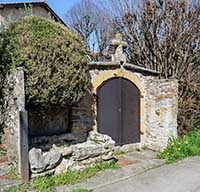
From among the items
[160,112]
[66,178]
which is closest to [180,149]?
[160,112]

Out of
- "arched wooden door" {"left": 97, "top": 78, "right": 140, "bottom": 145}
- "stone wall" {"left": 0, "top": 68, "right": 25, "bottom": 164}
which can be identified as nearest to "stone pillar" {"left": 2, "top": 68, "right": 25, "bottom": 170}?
→ "stone wall" {"left": 0, "top": 68, "right": 25, "bottom": 164}

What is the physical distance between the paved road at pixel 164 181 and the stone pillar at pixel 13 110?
1798 mm

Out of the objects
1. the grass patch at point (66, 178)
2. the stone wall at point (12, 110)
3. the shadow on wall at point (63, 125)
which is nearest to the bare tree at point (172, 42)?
the shadow on wall at point (63, 125)

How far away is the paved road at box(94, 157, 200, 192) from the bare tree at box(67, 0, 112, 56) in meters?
8.02

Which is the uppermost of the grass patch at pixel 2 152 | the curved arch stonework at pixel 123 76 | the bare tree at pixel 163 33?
the bare tree at pixel 163 33

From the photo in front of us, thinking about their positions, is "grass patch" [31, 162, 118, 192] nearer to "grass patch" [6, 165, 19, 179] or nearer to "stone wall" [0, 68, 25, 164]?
"grass patch" [6, 165, 19, 179]

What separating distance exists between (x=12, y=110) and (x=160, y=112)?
4.42 metres

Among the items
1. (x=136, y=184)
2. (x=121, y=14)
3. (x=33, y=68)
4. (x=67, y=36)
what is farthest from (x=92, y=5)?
(x=136, y=184)

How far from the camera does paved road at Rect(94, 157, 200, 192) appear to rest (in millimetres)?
5621

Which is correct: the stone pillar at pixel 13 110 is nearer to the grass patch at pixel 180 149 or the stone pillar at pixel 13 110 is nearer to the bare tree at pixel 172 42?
the grass patch at pixel 180 149

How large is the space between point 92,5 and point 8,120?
10.0 m

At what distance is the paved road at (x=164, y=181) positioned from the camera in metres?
5.62

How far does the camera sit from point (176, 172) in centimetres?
670

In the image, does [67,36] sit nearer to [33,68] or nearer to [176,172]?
[33,68]
